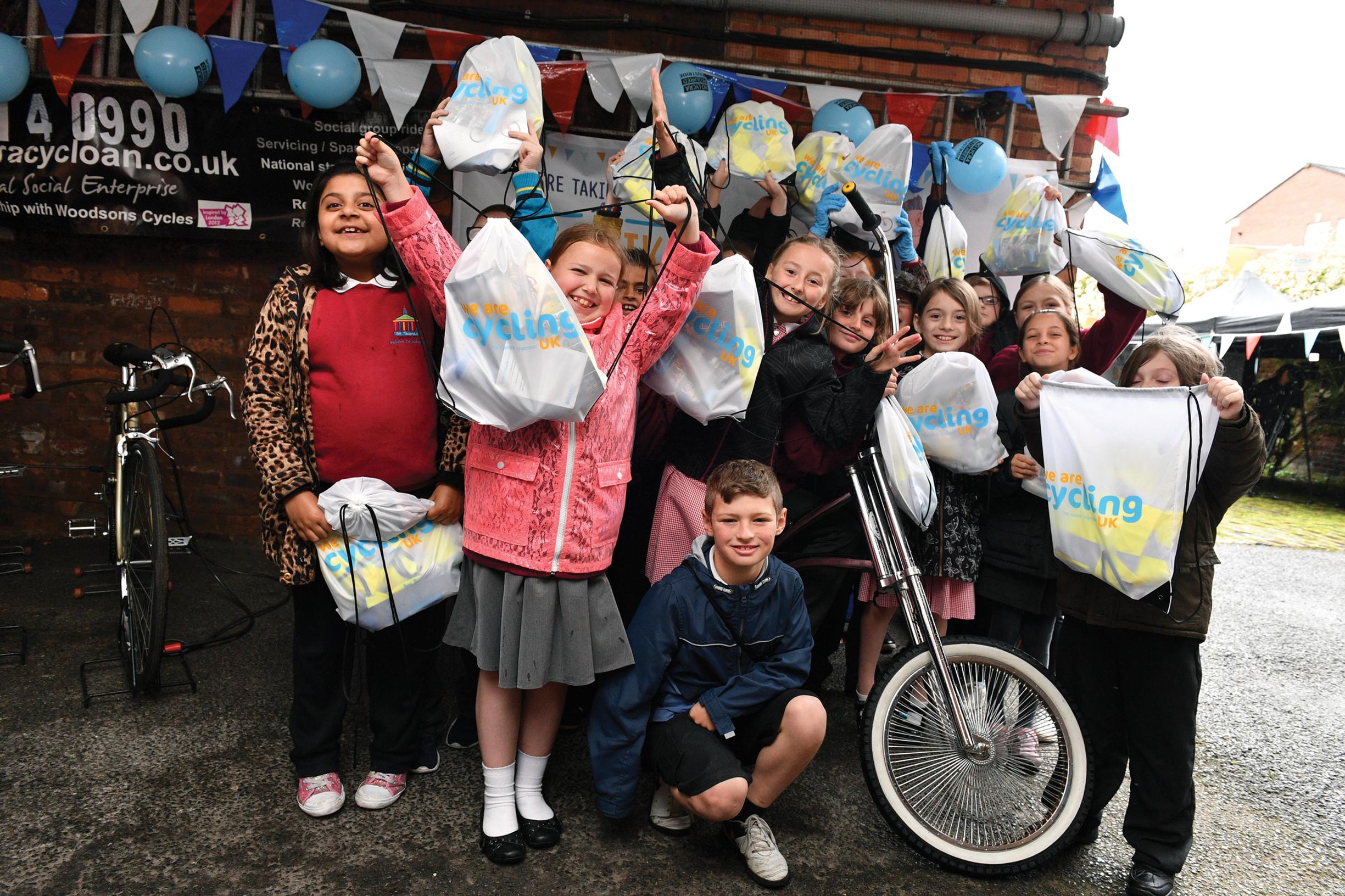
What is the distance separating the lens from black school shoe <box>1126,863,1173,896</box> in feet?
7.54

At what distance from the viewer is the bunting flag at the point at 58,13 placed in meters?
4.12

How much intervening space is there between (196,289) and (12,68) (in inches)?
49.9

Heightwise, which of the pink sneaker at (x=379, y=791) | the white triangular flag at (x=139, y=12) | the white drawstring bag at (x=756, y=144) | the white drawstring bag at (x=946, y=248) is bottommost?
the pink sneaker at (x=379, y=791)

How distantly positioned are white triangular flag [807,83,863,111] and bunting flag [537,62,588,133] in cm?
125

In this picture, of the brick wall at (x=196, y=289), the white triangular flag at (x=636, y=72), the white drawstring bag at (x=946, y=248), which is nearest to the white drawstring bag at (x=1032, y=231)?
the white drawstring bag at (x=946, y=248)

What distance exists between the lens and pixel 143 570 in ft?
10.6

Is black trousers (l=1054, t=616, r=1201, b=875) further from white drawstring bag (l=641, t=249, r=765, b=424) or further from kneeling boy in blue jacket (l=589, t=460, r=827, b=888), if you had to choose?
white drawstring bag (l=641, t=249, r=765, b=424)

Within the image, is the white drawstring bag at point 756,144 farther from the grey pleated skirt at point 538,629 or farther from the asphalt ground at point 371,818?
the grey pleated skirt at point 538,629

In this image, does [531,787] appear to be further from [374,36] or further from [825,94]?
[825,94]

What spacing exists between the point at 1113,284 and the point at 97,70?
4863mm

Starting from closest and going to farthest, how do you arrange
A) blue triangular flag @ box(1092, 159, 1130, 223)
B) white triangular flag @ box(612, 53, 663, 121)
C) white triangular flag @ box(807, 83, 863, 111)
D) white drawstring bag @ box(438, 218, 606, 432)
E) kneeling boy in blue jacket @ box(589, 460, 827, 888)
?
white drawstring bag @ box(438, 218, 606, 432) < kneeling boy in blue jacket @ box(589, 460, 827, 888) < white triangular flag @ box(612, 53, 663, 121) < white triangular flag @ box(807, 83, 863, 111) < blue triangular flag @ box(1092, 159, 1130, 223)

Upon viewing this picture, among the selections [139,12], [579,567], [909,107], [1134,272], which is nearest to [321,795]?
[579,567]

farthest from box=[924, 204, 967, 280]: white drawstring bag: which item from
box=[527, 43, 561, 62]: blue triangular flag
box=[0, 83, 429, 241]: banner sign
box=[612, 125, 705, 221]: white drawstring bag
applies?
box=[0, 83, 429, 241]: banner sign

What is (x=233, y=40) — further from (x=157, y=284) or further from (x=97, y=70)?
(x=157, y=284)
